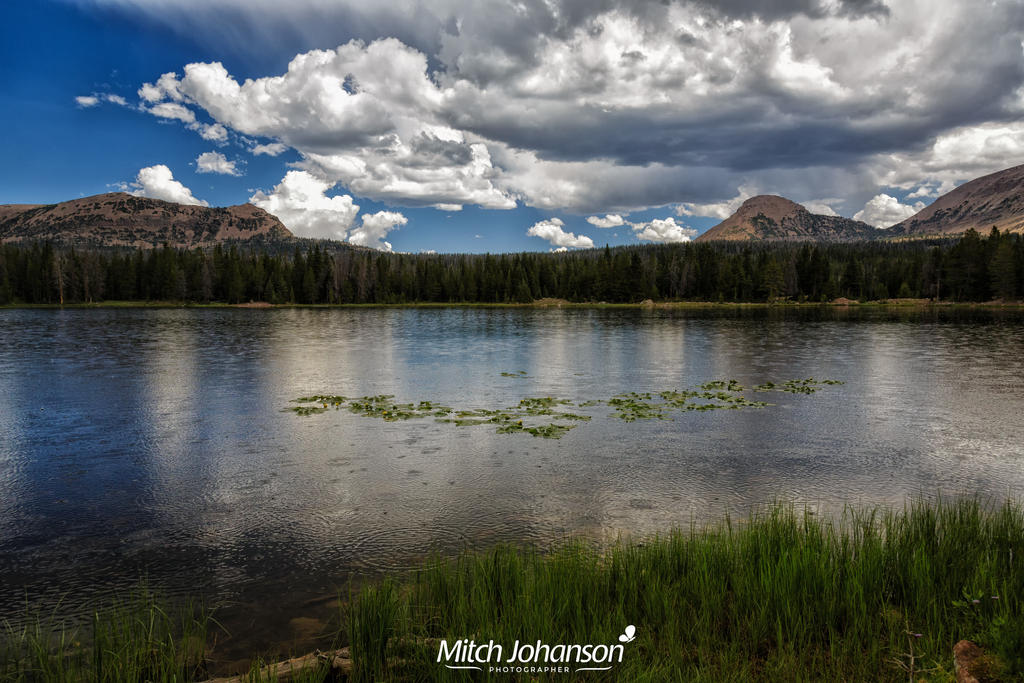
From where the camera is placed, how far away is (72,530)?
13047mm

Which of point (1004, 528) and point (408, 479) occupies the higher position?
point (1004, 528)

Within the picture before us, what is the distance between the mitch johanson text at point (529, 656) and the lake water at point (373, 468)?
3.45 metres

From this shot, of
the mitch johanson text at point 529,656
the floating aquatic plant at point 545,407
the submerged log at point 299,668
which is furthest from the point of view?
the floating aquatic plant at point 545,407

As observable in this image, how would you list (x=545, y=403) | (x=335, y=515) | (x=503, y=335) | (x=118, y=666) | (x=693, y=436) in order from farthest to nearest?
(x=503, y=335) < (x=545, y=403) < (x=693, y=436) < (x=335, y=515) < (x=118, y=666)

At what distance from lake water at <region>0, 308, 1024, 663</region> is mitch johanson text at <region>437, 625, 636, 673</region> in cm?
345

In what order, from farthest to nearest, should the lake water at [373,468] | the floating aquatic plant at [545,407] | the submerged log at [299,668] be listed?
the floating aquatic plant at [545,407] < the lake water at [373,468] < the submerged log at [299,668]

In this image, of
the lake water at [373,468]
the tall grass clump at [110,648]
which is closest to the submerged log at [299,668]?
the tall grass clump at [110,648]

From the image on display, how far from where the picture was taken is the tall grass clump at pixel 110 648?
683 centimetres

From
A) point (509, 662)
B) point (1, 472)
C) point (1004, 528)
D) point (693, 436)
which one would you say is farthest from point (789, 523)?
point (1, 472)

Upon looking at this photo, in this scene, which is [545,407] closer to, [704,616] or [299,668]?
[704,616]

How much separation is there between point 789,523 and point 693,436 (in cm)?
1168

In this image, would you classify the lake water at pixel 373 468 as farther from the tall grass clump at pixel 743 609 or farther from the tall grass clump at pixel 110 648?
the tall grass clump at pixel 743 609

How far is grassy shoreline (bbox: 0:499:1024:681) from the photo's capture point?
22.0ft

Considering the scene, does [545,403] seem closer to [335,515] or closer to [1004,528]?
[335,515]
